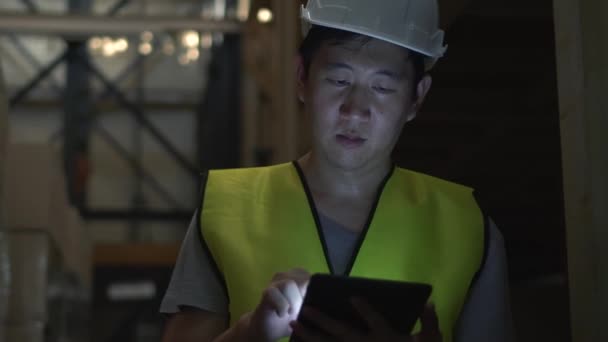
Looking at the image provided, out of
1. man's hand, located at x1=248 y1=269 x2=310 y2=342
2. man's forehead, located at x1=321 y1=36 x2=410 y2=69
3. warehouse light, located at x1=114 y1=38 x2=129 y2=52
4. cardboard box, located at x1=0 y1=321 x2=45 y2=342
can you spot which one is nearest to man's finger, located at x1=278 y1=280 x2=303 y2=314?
man's hand, located at x1=248 y1=269 x2=310 y2=342

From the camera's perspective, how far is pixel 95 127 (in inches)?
590

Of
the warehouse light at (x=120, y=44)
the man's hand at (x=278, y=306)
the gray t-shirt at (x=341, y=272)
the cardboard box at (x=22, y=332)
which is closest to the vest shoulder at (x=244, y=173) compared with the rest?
the gray t-shirt at (x=341, y=272)

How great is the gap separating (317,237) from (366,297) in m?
0.39

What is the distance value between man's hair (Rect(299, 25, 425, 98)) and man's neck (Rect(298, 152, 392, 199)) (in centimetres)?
20

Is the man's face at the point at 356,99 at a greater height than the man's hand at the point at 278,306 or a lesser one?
greater

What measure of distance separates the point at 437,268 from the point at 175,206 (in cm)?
1310

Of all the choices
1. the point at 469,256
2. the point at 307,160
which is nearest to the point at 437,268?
the point at 469,256

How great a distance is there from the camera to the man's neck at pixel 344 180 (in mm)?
2248

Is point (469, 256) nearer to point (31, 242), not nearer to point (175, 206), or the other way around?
point (31, 242)

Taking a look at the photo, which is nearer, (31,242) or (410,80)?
(410,80)

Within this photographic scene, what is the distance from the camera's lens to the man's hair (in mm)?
2191

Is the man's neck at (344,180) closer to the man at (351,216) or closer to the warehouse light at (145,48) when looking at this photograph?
the man at (351,216)

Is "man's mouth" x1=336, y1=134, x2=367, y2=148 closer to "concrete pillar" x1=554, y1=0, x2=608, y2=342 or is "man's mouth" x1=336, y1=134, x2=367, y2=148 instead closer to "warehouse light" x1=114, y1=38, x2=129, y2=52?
"concrete pillar" x1=554, y1=0, x2=608, y2=342

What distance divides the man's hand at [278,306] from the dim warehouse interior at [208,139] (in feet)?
2.29
